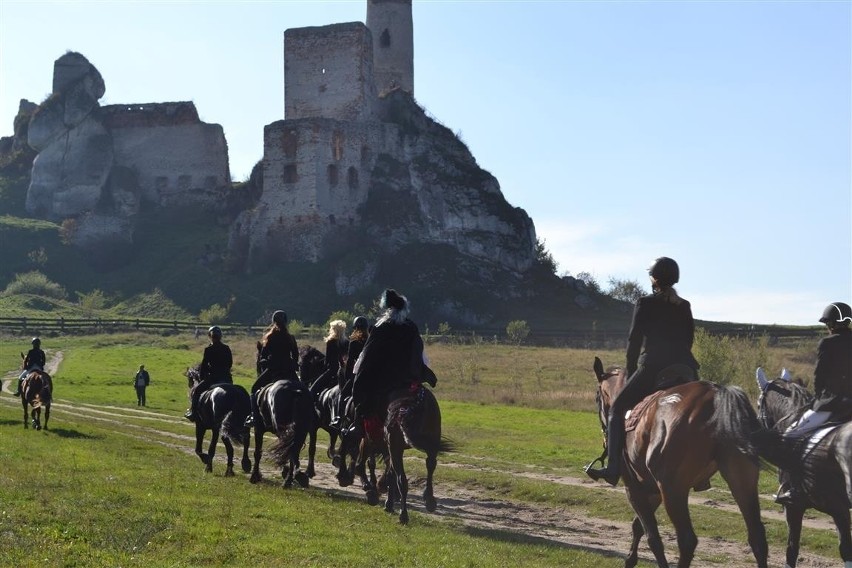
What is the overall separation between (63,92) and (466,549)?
8792cm

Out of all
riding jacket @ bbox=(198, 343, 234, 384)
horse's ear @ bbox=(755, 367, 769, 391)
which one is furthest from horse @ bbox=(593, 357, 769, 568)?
riding jacket @ bbox=(198, 343, 234, 384)

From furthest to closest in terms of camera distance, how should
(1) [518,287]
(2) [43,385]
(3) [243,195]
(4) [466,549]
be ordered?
(3) [243,195] < (1) [518,287] < (2) [43,385] < (4) [466,549]

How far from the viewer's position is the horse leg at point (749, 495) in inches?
371

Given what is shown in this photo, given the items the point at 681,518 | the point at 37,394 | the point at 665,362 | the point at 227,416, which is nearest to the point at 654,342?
the point at 665,362

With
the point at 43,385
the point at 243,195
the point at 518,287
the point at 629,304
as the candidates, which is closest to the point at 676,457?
the point at 43,385

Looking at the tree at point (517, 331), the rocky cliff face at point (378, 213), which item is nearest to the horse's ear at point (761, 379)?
the tree at point (517, 331)

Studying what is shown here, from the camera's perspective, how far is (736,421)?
9.35m

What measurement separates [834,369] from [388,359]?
5949 mm

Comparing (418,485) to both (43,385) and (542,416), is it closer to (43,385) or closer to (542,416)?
(43,385)

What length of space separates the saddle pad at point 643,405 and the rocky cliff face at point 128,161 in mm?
79235

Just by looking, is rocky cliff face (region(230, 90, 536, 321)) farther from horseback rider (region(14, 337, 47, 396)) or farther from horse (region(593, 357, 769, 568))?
horse (region(593, 357, 769, 568))

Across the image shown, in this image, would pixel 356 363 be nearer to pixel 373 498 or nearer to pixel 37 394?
pixel 373 498

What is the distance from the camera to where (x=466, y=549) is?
11844 mm

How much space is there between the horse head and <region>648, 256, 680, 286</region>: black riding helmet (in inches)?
60.1
